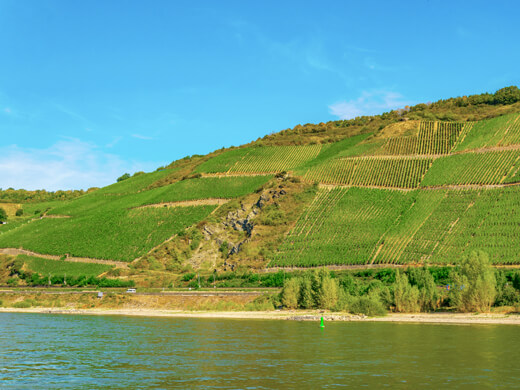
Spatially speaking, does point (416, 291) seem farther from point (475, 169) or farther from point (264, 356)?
point (475, 169)

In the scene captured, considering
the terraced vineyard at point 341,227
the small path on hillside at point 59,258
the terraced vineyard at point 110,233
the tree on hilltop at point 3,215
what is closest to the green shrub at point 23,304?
the small path on hillside at point 59,258

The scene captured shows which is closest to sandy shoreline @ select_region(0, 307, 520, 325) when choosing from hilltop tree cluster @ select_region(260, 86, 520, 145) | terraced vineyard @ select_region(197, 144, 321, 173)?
terraced vineyard @ select_region(197, 144, 321, 173)

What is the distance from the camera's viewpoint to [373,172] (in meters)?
119

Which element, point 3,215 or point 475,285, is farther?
point 3,215

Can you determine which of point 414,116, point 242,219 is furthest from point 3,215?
point 414,116

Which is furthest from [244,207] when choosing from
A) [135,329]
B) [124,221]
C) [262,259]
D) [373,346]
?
[373,346]

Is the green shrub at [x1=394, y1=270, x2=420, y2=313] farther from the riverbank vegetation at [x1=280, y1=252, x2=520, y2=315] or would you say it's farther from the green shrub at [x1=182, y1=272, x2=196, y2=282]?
the green shrub at [x1=182, y1=272, x2=196, y2=282]

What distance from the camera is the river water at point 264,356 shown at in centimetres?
3047

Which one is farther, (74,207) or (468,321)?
(74,207)

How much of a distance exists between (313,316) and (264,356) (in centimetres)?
2481

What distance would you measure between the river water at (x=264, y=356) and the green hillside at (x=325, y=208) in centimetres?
3575

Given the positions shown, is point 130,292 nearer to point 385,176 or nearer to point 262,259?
point 262,259

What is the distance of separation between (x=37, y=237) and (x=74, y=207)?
26912 mm

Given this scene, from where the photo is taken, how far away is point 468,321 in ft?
183
